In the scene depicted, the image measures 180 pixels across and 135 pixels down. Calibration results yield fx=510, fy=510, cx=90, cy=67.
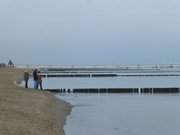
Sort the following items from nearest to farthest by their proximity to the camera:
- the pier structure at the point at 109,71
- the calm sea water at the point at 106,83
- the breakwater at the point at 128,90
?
the breakwater at the point at 128,90 → the calm sea water at the point at 106,83 → the pier structure at the point at 109,71

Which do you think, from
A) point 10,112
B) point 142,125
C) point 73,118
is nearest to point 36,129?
point 10,112

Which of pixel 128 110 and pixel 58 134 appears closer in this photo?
pixel 58 134

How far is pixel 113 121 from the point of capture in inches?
1180

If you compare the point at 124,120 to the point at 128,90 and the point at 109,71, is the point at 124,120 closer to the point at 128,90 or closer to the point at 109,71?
the point at 128,90

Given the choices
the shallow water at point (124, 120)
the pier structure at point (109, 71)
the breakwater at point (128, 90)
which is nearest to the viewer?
the shallow water at point (124, 120)

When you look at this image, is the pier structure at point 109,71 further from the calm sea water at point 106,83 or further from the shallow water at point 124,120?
the shallow water at point 124,120

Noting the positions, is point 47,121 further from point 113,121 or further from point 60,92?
point 60,92

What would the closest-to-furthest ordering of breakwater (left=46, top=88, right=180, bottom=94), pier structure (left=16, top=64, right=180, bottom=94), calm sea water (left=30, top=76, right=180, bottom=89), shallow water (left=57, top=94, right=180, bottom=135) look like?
shallow water (left=57, top=94, right=180, bottom=135), breakwater (left=46, top=88, right=180, bottom=94), calm sea water (left=30, top=76, right=180, bottom=89), pier structure (left=16, top=64, right=180, bottom=94)

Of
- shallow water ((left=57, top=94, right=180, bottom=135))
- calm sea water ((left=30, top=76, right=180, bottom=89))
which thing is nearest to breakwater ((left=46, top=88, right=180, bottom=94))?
calm sea water ((left=30, top=76, right=180, bottom=89))

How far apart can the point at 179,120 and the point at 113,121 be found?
3980 mm

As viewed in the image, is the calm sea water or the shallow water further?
the calm sea water

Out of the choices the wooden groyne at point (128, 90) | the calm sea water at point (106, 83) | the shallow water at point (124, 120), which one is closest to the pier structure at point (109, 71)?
the calm sea water at point (106, 83)

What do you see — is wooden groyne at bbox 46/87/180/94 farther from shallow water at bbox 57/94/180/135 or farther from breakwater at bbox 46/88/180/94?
shallow water at bbox 57/94/180/135

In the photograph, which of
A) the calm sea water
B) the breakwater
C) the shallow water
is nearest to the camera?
the shallow water
